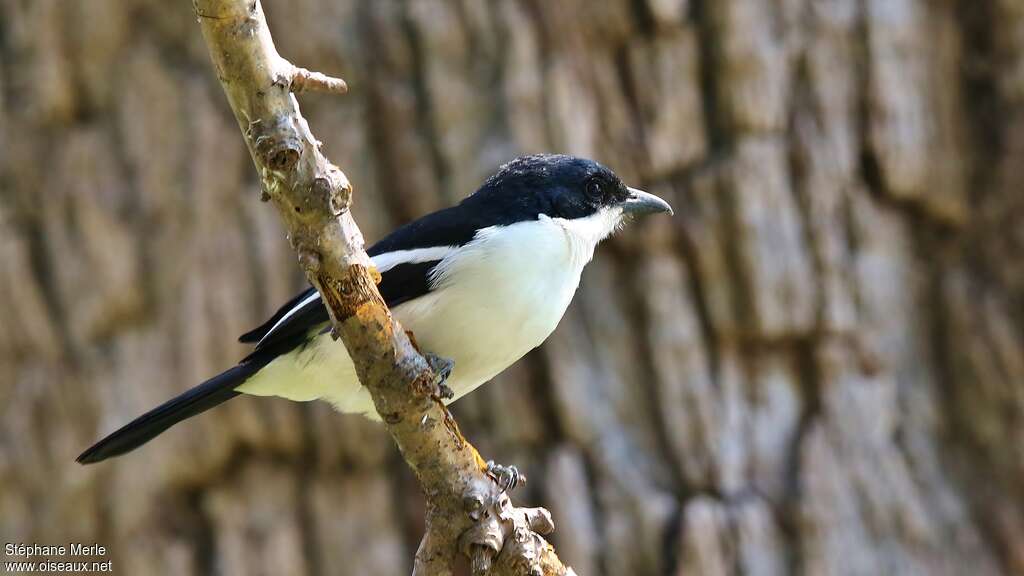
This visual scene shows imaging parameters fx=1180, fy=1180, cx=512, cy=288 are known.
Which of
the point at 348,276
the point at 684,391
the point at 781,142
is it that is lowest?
the point at 684,391

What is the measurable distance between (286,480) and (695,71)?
2.80 metres

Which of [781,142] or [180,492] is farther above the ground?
[781,142]

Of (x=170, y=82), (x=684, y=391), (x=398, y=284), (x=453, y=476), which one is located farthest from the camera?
(x=170, y=82)

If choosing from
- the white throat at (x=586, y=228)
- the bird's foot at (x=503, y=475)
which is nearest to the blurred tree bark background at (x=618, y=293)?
the white throat at (x=586, y=228)

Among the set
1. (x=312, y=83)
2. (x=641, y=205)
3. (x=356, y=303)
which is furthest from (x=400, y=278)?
(x=312, y=83)

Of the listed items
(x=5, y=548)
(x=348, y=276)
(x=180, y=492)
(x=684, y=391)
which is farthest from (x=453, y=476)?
(x=5, y=548)

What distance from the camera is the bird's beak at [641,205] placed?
4.06 m

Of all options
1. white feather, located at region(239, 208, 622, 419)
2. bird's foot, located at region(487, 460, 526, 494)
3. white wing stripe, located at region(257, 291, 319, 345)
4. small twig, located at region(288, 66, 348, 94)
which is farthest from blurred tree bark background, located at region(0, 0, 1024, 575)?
small twig, located at region(288, 66, 348, 94)

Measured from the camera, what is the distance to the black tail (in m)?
3.52

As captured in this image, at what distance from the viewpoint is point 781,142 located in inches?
224

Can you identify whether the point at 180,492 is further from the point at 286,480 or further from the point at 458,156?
the point at 458,156

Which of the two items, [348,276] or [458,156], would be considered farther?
[458,156]

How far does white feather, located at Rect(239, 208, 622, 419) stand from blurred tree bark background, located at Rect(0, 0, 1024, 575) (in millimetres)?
1970

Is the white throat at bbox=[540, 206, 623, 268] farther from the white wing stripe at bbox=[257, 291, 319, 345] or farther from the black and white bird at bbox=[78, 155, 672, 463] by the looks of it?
the white wing stripe at bbox=[257, 291, 319, 345]
